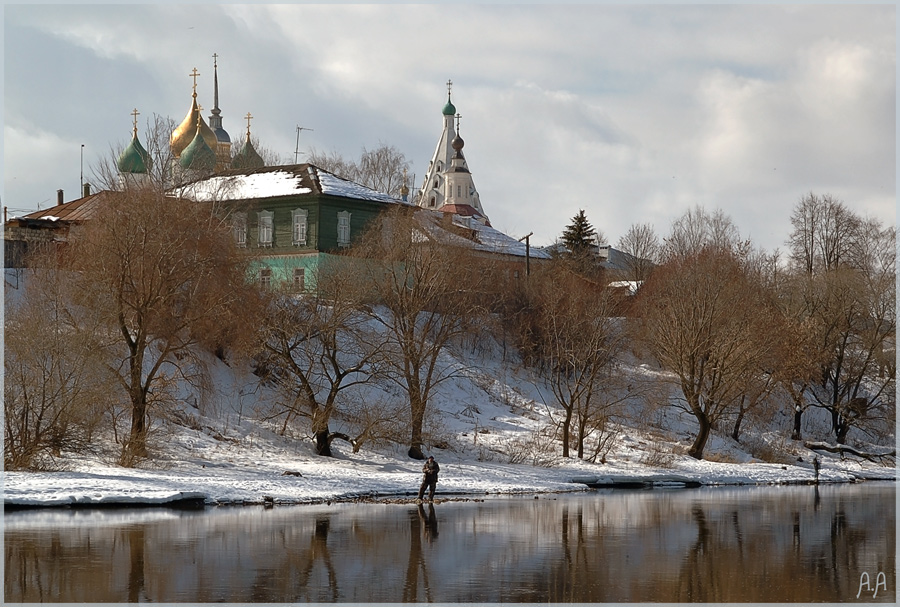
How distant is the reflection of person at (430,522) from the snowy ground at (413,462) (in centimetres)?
381

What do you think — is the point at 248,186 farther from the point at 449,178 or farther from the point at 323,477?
the point at 449,178

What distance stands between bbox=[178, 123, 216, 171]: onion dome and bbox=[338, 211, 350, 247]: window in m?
14.2

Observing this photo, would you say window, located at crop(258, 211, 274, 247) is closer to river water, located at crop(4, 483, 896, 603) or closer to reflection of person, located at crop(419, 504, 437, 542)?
Result: river water, located at crop(4, 483, 896, 603)

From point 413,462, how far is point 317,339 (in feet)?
21.5

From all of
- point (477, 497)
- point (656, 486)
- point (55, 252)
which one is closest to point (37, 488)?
point (477, 497)

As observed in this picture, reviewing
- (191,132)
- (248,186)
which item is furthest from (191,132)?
(248,186)

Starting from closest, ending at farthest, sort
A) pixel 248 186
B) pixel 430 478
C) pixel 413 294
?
pixel 430 478, pixel 413 294, pixel 248 186

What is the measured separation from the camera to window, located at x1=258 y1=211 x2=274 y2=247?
59.9 metres

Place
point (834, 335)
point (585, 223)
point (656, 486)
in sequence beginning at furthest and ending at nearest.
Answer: point (585, 223), point (834, 335), point (656, 486)

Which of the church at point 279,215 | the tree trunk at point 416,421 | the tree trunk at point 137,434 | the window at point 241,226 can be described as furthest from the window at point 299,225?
the tree trunk at point 137,434

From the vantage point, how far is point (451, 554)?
21.9 m

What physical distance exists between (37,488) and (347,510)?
328 inches

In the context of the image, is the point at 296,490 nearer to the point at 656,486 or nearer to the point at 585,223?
the point at 656,486

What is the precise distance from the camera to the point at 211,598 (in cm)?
1670
